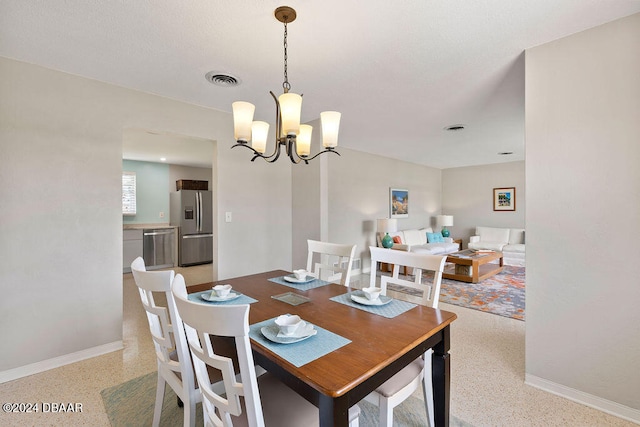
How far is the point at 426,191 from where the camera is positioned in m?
7.48

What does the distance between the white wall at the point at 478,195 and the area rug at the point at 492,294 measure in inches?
90.9

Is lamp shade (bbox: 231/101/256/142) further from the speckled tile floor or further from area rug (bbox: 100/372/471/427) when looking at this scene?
the speckled tile floor

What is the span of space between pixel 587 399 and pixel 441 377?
125 centimetres

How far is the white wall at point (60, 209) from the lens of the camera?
2.08 m

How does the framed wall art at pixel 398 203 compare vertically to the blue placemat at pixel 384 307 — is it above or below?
above

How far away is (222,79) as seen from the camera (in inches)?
95.0

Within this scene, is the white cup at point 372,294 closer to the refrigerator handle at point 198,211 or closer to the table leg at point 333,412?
the table leg at point 333,412

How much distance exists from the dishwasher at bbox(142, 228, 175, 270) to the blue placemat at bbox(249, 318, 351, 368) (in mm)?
5533

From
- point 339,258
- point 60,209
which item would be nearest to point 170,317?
point 339,258

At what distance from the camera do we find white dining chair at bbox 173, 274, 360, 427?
79 centimetres

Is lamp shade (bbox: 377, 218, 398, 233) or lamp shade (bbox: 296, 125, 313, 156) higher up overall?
lamp shade (bbox: 296, 125, 313, 156)

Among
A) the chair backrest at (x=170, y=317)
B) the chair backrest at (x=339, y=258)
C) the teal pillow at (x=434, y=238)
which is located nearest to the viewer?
the chair backrest at (x=170, y=317)

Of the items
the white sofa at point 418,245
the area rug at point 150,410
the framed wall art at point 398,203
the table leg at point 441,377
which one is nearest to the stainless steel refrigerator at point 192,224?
the white sofa at point 418,245

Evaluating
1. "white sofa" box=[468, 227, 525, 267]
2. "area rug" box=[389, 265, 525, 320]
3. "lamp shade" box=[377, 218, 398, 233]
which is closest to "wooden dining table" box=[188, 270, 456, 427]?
"area rug" box=[389, 265, 525, 320]
